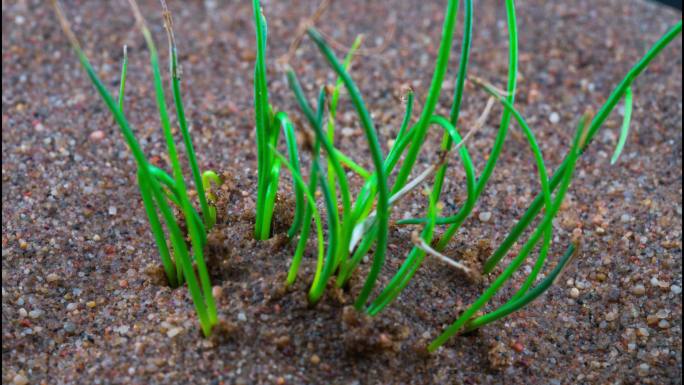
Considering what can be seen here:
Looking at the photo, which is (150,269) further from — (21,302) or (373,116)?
(373,116)

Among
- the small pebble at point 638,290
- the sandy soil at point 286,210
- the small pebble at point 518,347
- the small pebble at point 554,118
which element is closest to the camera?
the sandy soil at point 286,210

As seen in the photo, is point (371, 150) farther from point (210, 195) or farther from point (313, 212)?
point (210, 195)

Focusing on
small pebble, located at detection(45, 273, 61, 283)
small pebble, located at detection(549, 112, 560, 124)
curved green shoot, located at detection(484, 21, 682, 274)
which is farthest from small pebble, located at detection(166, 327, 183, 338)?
small pebble, located at detection(549, 112, 560, 124)

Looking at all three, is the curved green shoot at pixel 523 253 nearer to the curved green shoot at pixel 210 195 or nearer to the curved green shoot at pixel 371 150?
the curved green shoot at pixel 371 150

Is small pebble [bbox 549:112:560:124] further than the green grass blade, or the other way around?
small pebble [bbox 549:112:560:124]

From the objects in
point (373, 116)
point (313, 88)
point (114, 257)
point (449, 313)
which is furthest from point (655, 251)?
point (114, 257)

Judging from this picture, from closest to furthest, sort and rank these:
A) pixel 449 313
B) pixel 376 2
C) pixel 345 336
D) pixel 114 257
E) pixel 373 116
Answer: pixel 345 336 → pixel 449 313 → pixel 114 257 → pixel 373 116 → pixel 376 2

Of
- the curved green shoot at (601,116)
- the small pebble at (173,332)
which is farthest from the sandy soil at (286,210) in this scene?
the curved green shoot at (601,116)

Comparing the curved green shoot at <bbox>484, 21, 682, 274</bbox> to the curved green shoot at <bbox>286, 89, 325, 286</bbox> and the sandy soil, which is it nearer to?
the sandy soil
